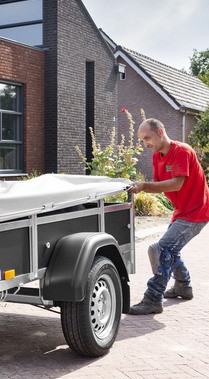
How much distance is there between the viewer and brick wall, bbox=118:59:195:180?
26.8 meters

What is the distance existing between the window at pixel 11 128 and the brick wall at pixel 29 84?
0.54 feet

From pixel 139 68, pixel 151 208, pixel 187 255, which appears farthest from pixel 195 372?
pixel 139 68

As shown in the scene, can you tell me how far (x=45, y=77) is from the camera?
699 inches

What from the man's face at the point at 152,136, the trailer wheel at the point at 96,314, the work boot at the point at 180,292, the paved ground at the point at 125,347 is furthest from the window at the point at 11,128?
the trailer wheel at the point at 96,314

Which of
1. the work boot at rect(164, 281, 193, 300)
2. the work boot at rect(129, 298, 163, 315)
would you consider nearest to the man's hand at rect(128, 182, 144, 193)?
the work boot at rect(129, 298, 163, 315)

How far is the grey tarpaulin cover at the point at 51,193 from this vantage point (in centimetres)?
391

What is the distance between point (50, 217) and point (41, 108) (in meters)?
13.6

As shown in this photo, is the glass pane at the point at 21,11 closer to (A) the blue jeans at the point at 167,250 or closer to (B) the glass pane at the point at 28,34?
(B) the glass pane at the point at 28,34

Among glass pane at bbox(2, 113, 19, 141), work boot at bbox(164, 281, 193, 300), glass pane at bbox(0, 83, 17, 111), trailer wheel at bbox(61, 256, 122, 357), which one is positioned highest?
glass pane at bbox(0, 83, 17, 111)

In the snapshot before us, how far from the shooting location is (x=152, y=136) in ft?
19.5

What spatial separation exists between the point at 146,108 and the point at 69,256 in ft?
77.7

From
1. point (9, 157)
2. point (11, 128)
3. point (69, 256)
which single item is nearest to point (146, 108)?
point (11, 128)

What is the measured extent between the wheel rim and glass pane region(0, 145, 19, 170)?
455 inches

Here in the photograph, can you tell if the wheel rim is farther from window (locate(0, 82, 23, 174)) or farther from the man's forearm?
window (locate(0, 82, 23, 174))
